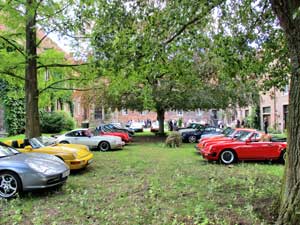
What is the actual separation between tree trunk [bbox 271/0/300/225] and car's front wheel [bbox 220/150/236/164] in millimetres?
7211

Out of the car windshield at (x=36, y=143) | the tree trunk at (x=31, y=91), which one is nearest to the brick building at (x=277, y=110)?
the tree trunk at (x=31, y=91)

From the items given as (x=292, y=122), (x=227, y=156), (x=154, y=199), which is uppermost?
(x=292, y=122)

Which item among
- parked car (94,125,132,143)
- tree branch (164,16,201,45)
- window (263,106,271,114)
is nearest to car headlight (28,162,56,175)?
tree branch (164,16,201,45)

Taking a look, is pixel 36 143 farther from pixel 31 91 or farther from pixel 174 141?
pixel 174 141

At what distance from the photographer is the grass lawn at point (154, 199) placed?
17.7ft

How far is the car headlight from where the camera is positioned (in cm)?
694

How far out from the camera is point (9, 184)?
6.92 metres

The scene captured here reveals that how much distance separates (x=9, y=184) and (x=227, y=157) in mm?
7899

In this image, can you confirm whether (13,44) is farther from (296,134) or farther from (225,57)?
(296,134)

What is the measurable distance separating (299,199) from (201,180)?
398 centimetres

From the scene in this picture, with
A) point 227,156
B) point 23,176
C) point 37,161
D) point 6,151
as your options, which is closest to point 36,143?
point 6,151

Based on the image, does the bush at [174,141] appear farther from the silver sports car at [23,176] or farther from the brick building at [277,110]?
the brick building at [277,110]

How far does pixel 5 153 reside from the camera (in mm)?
7809

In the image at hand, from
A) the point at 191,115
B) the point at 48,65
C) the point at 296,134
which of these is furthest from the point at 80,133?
the point at 191,115
